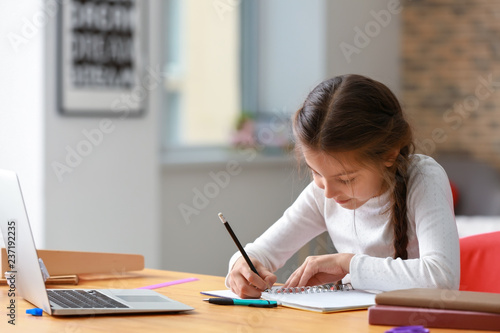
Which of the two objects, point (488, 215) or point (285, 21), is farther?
point (285, 21)

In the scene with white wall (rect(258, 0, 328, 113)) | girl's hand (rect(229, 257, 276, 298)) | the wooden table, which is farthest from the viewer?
white wall (rect(258, 0, 328, 113))

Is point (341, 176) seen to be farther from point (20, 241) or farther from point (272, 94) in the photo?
point (272, 94)

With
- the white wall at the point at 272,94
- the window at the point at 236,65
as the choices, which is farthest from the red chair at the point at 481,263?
the window at the point at 236,65

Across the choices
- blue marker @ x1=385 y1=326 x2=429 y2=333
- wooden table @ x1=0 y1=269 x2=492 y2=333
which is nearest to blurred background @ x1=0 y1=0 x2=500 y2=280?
wooden table @ x1=0 y1=269 x2=492 y2=333

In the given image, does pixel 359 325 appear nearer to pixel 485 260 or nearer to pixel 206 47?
pixel 485 260

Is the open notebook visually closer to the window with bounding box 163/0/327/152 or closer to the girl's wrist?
the girl's wrist

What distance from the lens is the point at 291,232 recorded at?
1.96 meters

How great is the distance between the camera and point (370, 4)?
218 inches

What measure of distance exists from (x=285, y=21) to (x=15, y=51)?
228cm

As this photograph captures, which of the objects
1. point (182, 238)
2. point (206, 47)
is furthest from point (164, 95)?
point (182, 238)

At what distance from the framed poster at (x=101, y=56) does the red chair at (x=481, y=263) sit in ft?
7.10

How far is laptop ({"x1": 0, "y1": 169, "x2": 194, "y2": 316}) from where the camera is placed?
1371 mm

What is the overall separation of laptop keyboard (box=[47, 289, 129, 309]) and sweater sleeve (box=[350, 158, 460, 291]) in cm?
50

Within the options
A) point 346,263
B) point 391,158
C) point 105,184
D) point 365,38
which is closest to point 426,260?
point 346,263
